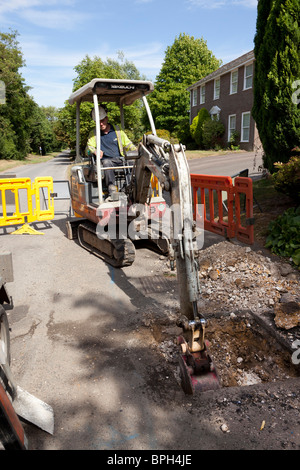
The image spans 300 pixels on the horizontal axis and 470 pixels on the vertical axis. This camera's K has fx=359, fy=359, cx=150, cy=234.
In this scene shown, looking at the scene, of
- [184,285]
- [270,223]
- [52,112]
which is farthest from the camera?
[52,112]

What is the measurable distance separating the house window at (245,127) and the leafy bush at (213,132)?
270 cm

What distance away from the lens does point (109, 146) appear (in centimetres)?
713

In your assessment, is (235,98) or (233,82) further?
(233,82)

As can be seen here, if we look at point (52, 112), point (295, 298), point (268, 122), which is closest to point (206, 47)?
point (268, 122)

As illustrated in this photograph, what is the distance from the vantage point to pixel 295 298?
4.68m

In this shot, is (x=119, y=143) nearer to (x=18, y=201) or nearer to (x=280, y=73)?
(x=18, y=201)

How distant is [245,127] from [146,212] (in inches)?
891

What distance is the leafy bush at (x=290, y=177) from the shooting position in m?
6.25

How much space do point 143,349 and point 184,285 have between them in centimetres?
103

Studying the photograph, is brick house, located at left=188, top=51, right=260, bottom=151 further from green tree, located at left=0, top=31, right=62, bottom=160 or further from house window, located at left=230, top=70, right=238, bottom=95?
green tree, located at left=0, top=31, right=62, bottom=160

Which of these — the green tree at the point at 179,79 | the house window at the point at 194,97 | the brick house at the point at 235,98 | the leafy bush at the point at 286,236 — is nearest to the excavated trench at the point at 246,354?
the leafy bush at the point at 286,236

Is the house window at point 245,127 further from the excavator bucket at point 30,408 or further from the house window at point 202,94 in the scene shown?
the excavator bucket at point 30,408

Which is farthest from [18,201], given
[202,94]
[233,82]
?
[202,94]
